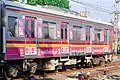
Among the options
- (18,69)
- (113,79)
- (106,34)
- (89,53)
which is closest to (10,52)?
(18,69)

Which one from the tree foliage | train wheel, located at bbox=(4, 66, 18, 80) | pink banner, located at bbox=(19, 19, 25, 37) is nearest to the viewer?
train wheel, located at bbox=(4, 66, 18, 80)

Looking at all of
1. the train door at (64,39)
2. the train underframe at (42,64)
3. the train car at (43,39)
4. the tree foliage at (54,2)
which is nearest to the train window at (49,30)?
the train car at (43,39)

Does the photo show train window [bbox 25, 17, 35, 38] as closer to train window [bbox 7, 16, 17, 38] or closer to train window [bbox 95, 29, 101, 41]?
train window [bbox 7, 16, 17, 38]

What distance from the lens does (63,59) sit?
57.6 ft

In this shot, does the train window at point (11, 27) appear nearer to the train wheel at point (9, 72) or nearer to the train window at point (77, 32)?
the train wheel at point (9, 72)

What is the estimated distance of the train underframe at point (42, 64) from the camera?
43.9 feet

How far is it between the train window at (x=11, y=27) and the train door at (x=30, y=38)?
850 millimetres

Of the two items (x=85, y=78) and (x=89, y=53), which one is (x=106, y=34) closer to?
(x=89, y=53)

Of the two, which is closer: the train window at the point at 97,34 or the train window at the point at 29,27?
the train window at the point at 29,27

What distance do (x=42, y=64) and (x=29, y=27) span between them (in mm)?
2576

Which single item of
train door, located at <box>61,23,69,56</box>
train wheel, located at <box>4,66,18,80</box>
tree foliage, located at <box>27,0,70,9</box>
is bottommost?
train wheel, located at <box>4,66,18,80</box>

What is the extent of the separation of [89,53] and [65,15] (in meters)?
4.01

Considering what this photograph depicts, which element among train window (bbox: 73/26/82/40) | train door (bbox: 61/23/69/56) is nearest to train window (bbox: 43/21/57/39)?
train door (bbox: 61/23/69/56)

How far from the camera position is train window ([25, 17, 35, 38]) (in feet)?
46.2
